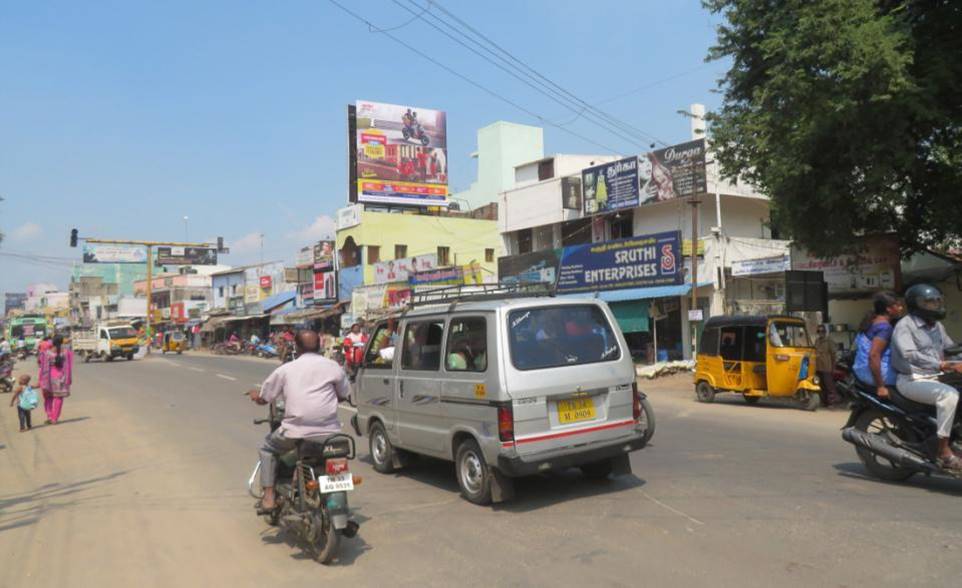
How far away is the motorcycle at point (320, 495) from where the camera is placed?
5.17 m

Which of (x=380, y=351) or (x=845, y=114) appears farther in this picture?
(x=845, y=114)

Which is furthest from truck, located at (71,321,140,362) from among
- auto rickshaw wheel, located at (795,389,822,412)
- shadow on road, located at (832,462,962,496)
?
shadow on road, located at (832,462,962,496)

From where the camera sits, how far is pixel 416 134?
44.7 metres

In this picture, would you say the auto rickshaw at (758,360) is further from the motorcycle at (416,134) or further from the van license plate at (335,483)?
the motorcycle at (416,134)

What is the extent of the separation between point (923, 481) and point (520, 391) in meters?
4.07

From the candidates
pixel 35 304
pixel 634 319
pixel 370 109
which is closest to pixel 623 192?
pixel 634 319

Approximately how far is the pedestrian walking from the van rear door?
875cm

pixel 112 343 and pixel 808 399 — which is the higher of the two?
pixel 112 343

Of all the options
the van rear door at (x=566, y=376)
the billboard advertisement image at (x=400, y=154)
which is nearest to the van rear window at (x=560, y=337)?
the van rear door at (x=566, y=376)

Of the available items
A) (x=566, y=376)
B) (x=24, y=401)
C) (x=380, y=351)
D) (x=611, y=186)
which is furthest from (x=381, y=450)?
(x=611, y=186)

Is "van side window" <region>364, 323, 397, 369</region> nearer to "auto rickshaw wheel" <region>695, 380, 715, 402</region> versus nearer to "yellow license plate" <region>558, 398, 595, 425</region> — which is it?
"yellow license plate" <region>558, 398, 595, 425</region>

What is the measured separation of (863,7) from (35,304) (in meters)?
156

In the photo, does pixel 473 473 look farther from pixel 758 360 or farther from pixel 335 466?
pixel 758 360

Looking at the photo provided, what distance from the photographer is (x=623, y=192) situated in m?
28.9
